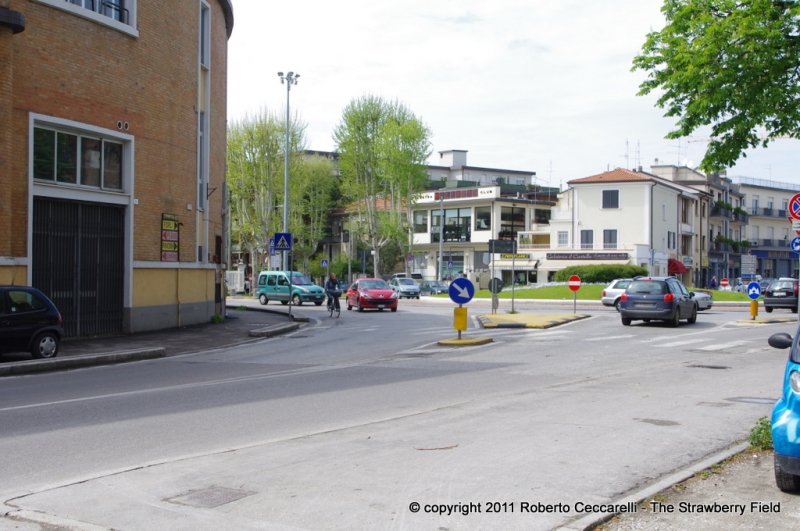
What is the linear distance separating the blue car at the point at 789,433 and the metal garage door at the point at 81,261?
1732 cm

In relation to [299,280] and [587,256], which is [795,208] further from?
[587,256]

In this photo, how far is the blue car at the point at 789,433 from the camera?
18.9 feet

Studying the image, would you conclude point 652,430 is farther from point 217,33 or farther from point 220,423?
point 217,33

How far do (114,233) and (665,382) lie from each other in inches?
587

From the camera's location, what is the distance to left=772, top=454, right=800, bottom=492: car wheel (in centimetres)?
605

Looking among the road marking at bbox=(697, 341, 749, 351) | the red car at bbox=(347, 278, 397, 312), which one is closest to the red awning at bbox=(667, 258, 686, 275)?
the red car at bbox=(347, 278, 397, 312)

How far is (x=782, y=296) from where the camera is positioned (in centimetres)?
3722

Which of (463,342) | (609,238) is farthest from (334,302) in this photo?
(609,238)

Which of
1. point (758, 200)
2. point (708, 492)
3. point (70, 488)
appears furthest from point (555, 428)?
point (758, 200)

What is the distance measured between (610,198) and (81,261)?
2149 inches

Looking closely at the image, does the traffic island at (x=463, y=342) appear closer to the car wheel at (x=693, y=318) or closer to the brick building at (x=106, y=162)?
the brick building at (x=106, y=162)

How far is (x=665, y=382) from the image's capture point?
13.0 metres

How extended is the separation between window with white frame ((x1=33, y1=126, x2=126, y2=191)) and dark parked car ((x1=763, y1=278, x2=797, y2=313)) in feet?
96.2

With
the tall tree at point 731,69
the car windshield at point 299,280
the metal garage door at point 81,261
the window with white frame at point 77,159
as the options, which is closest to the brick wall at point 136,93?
the window with white frame at point 77,159
